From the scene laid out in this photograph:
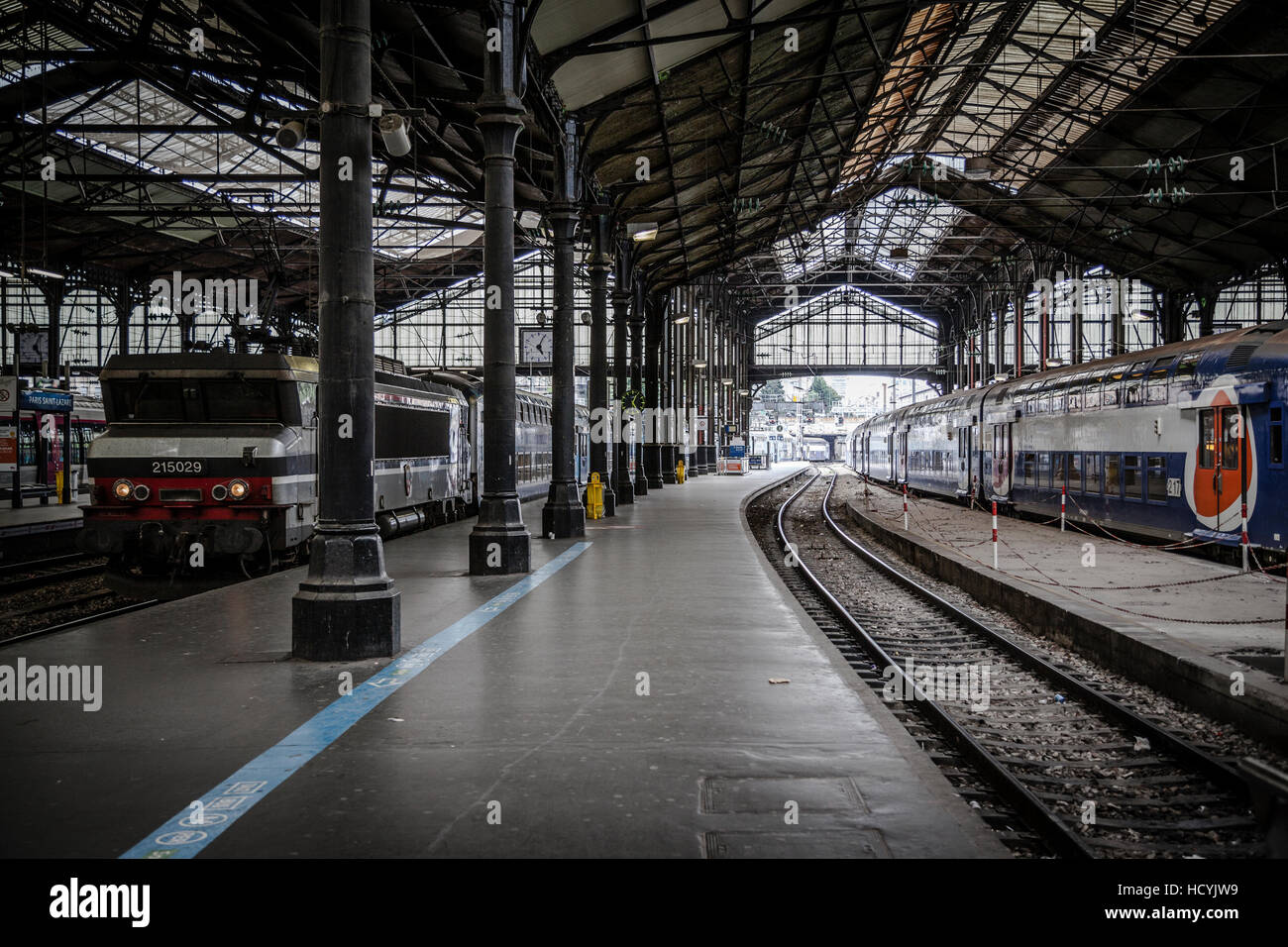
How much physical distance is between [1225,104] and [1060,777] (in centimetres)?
2750

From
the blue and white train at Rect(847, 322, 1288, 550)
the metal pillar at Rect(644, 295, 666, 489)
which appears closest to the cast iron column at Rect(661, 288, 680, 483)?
the metal pillar at Rect(644, 295, 666, 489)

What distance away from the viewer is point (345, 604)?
784cm

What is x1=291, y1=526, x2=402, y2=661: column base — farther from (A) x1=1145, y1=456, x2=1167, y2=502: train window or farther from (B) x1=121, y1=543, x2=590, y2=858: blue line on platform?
(A) x1=1145, y1=456, x2=1167, y2=502: train window

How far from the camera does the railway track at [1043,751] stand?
5.62m

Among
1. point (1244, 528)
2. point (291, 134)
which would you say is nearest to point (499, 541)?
point (291, 134)

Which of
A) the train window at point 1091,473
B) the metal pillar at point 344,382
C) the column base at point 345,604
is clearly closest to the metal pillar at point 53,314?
the metal pillar at point 344,382

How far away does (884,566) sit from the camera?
1839 cm

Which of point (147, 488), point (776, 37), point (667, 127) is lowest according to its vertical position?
point (147, 488)

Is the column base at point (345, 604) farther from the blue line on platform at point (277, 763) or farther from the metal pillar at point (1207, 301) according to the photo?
the metal pillar at point (1207, 301)

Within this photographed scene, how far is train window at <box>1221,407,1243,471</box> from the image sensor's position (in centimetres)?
1430

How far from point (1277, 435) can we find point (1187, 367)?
2.95m

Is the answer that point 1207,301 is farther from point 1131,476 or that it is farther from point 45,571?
point 45,571
